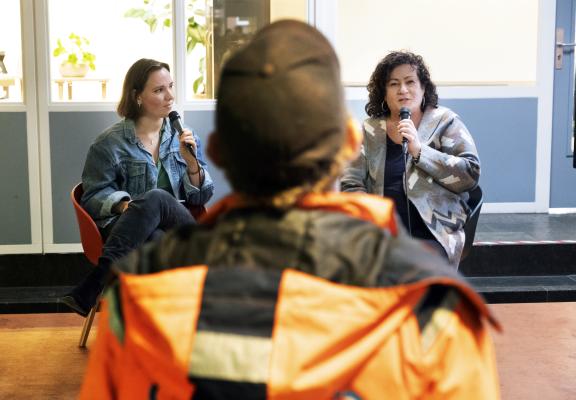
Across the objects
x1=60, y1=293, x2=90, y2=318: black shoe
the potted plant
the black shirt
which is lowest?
x1=60, y1=293, x2=90, y2=318: black shoe

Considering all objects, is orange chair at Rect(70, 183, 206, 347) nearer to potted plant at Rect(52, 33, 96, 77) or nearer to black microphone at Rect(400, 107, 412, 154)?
black microphone at Rect(400, 107, 412, 154)

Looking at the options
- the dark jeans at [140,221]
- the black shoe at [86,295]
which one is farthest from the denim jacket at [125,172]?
the black shoe at [86,295]

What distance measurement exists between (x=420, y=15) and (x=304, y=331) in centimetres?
537

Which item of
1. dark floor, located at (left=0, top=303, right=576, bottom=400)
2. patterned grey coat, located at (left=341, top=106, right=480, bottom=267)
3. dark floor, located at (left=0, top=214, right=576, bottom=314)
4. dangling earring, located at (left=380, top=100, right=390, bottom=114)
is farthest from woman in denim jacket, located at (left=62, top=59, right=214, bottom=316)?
dark floor, located at (left=0, top=214, right=576, bottom=314)

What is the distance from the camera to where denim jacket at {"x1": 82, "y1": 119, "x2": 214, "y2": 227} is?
3855mm

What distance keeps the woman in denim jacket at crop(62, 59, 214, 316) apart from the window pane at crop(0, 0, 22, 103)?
3.64 feet

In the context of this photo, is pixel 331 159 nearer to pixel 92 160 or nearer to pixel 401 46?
pixel 92 160

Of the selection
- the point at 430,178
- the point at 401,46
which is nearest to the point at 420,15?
the point at 401,46

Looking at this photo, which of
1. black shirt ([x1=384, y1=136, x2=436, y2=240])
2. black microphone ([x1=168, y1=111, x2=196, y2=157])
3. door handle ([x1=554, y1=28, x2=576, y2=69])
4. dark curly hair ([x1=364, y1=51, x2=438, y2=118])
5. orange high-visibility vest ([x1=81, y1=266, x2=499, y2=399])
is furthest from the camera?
door handle ([x1=554, y1=28, x2=576, y2=69])

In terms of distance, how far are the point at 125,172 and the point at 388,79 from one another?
1.18 metres

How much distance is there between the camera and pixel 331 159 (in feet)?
3.44

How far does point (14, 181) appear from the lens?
495cm

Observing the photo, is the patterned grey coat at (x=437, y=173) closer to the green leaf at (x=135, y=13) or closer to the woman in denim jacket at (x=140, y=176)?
the woman in denim jacket at (x=140, y=176)

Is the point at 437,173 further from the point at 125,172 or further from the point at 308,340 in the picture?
the point at 308,340
